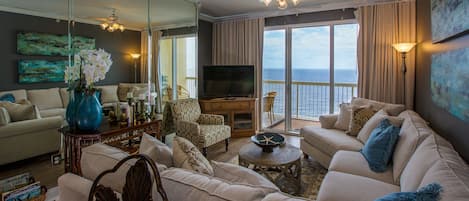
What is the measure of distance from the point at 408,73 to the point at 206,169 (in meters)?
3.99

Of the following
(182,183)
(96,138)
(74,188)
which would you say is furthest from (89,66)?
(182,183)

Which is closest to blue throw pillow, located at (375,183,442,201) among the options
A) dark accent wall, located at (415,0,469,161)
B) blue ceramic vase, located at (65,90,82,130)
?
dark accent wall, located at (415,0,469,161)

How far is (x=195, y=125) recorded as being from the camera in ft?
13.2

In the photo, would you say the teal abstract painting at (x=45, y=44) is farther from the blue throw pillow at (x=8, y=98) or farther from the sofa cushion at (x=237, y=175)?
the sofa cushion at (x=237, y=175)

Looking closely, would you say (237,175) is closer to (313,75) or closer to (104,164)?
(104,164)

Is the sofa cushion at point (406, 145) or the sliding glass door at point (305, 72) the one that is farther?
the sliding glass door at point (305, 72)

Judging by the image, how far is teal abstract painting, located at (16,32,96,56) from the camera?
3.69 meters

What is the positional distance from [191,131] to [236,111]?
1.55 metres

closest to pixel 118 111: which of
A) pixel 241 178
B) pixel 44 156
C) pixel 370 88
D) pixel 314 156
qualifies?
pixel 44 156

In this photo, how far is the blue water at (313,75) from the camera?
197 inches

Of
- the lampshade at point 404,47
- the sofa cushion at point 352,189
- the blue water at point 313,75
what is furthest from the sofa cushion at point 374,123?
the blue water at point 313,75

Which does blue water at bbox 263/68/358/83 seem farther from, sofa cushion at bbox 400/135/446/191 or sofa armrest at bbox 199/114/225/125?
sofa cushion at bbox 400/135/446/191

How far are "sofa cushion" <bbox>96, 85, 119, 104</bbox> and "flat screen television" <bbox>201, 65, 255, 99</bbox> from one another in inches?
76.3

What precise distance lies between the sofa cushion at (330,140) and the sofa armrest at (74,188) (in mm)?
2607
